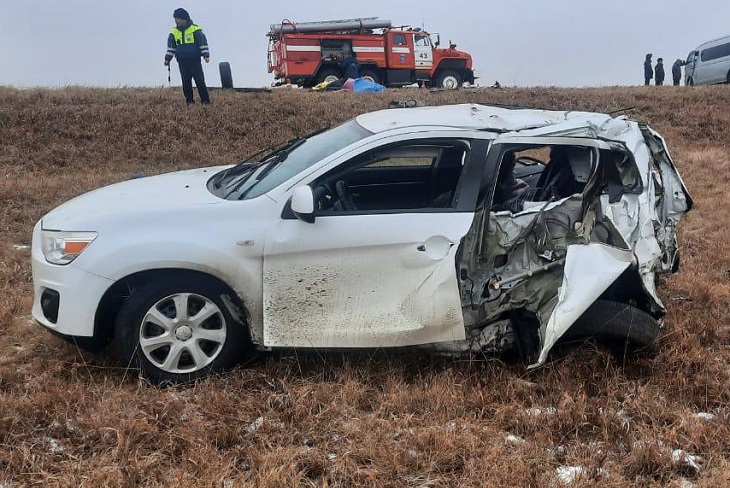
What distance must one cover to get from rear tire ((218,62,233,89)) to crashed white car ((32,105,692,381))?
12.0 metres

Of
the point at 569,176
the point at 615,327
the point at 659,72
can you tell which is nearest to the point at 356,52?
the point at 659,72

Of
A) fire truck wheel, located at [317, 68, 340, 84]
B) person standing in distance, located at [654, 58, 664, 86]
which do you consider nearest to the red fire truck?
fire truck wheel, located at [317, 68, 340, 84]

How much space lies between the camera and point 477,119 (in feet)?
12.0

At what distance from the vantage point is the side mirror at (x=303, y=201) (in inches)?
121

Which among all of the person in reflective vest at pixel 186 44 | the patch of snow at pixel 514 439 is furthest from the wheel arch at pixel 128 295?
the person in reflective vest at pixel 186 44

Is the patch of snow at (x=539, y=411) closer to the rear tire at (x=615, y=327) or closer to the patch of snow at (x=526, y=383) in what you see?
the patch of snow at (x=526, y=383)

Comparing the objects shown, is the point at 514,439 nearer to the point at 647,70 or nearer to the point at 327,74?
the point at 327,74

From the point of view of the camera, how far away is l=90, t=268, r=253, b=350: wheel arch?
3.15 meters

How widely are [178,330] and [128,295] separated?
0.33 m

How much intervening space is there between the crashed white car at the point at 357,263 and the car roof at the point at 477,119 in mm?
32

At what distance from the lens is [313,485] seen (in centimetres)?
244

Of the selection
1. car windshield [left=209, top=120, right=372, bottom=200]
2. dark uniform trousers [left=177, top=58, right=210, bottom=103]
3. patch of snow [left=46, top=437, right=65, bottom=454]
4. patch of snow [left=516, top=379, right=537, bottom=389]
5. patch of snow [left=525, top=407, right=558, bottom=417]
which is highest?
dark uniform trousers [left=177, top=58, right=210, bottom=103]

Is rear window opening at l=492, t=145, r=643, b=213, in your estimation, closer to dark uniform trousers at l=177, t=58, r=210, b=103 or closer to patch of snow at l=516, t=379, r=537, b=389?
patch of snow at l=516, t=379, r=537, b=389

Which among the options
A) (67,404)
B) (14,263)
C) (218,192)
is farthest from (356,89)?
(67,404)
